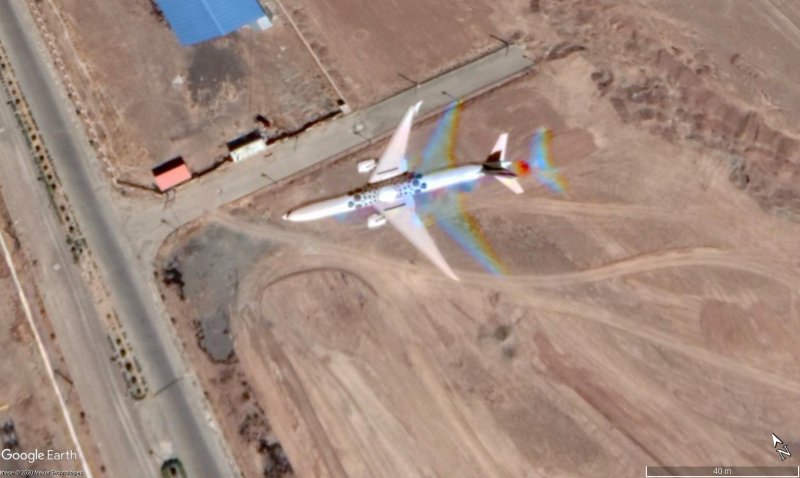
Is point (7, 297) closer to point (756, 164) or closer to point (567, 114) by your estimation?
point (567, 114)

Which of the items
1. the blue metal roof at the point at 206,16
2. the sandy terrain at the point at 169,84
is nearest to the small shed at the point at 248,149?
the sandy terrain at the point at 169,84

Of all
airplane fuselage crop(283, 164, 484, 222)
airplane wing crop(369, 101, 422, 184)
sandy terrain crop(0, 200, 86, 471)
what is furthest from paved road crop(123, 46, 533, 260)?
Answer: sandy terrain crop(0, 200, 86, 471)

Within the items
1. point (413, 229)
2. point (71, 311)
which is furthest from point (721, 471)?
→ point (71, 311)

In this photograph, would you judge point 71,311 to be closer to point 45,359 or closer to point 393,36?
point 45,359

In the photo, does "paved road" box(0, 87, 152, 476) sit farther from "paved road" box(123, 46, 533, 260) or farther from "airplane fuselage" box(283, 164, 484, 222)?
"airplane fuselage" box(283, 164, 484, 222)

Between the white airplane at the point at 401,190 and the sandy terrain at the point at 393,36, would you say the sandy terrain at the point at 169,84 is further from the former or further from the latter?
the white airplane at the point at 401,190

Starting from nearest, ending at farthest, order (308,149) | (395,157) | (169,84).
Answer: (395,157) < (308,149) < (169,84)
